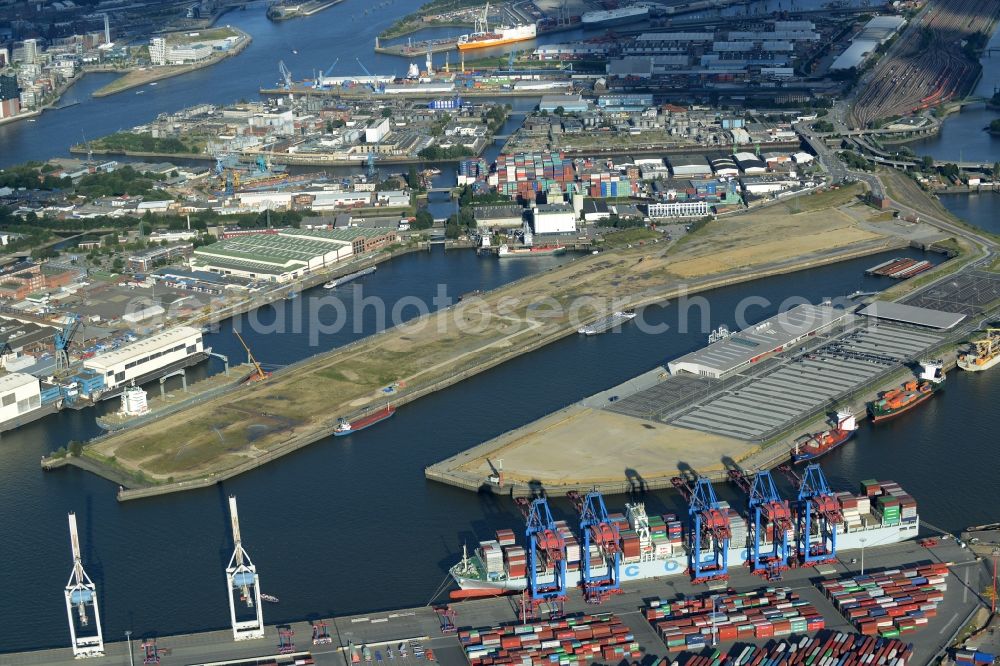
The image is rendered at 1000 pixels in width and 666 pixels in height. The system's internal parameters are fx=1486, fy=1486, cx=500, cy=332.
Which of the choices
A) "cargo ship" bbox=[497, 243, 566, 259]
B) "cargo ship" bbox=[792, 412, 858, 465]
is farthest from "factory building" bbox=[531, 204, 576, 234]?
"cargo ship" bbox=[792, 412, 858, 465]

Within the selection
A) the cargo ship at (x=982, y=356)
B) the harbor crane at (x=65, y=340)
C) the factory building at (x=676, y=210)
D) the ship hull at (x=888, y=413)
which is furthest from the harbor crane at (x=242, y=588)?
the factory building at (x=676, y=210)

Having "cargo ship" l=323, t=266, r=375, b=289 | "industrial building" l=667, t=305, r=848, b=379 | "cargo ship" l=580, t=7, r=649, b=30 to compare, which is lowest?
"cargo ship" l=323, t=266, r=375, b=289

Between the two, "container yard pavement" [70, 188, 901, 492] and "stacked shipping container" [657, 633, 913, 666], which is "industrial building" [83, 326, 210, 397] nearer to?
"container yard pavement" [70, 188, 901, 492]

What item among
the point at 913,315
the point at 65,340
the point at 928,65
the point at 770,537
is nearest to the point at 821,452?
the point at 770,537

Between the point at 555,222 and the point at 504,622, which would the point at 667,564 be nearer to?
the point at 504,622

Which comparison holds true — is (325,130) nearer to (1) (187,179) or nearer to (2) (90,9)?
(1) (187,179)
